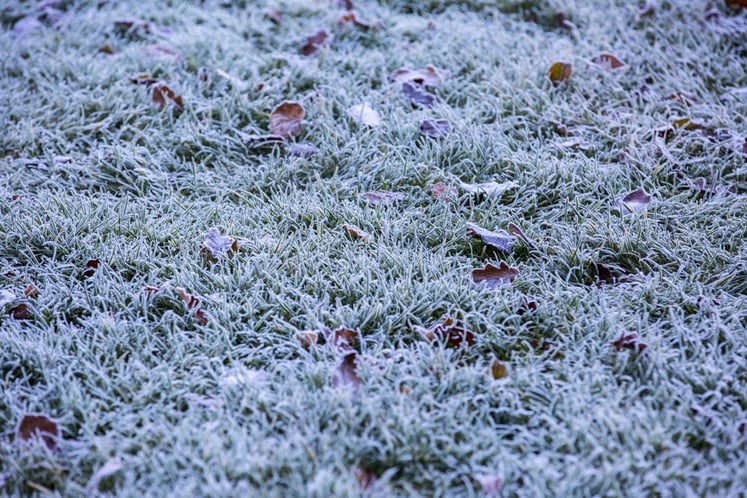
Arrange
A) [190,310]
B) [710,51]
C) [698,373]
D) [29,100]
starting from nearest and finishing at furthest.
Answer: [698,373] < [190,310] < [29,100] < [710,51]

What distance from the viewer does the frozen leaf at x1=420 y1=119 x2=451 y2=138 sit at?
2.80 meters

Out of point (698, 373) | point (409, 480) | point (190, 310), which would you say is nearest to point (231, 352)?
point (190, 310)

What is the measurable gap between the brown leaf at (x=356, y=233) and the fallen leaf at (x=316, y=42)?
1461 millimetres

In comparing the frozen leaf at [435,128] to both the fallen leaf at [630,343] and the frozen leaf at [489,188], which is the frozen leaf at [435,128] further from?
the fallen leaf at [630,343]

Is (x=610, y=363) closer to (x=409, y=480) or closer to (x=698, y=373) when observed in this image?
(x=698, y=373)

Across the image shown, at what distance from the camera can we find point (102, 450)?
1585 mm

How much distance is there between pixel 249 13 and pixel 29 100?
1.37m

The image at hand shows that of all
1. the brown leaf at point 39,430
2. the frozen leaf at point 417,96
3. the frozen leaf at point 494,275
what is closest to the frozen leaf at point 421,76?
the frozen leaf at point 417,96

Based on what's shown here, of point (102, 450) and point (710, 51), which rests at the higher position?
point (710, 51)

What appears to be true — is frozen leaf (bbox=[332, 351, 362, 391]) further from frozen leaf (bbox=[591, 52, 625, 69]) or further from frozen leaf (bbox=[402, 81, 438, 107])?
frozen leaf (bbox=[591, 52, 625, 69])

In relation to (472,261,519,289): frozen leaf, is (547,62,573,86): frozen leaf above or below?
above

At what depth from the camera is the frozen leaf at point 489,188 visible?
250 centimetres

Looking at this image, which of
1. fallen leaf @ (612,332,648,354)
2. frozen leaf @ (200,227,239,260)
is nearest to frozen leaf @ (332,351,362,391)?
frozen leaf @ (200,227,239,260)

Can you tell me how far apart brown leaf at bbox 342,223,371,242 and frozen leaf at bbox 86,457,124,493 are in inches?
42.1
